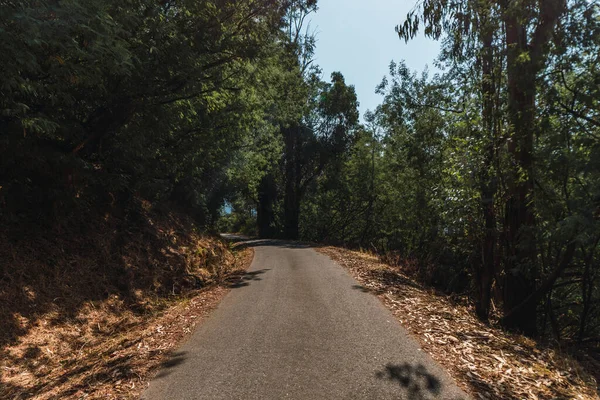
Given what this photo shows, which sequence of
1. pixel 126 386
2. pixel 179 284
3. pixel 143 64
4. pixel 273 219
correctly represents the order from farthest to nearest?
pixel 273 219 → pixel 179 284 → pixel 143 64 → pixel 126 386

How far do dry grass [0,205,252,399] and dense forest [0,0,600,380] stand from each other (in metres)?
0.32

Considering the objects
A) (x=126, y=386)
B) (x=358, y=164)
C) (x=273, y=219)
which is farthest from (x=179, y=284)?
(x=273, y=219)

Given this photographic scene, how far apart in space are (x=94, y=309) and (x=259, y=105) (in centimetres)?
922

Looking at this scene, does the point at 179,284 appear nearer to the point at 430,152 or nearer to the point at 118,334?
the point at 118,334

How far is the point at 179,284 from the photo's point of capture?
8.56m

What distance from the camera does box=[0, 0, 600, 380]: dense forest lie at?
4.81m

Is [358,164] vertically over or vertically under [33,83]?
over

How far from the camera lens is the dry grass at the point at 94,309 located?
13.3 feet

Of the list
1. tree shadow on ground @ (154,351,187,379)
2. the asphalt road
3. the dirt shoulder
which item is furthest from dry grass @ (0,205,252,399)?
the asphalt road

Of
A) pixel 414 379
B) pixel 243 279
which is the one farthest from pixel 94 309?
pixel 414 379

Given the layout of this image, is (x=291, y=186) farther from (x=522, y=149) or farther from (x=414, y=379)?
(x=414, y=379)

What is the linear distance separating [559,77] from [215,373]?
6.56m

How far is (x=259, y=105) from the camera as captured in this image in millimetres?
13188

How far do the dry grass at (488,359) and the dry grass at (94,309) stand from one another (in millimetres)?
3520
